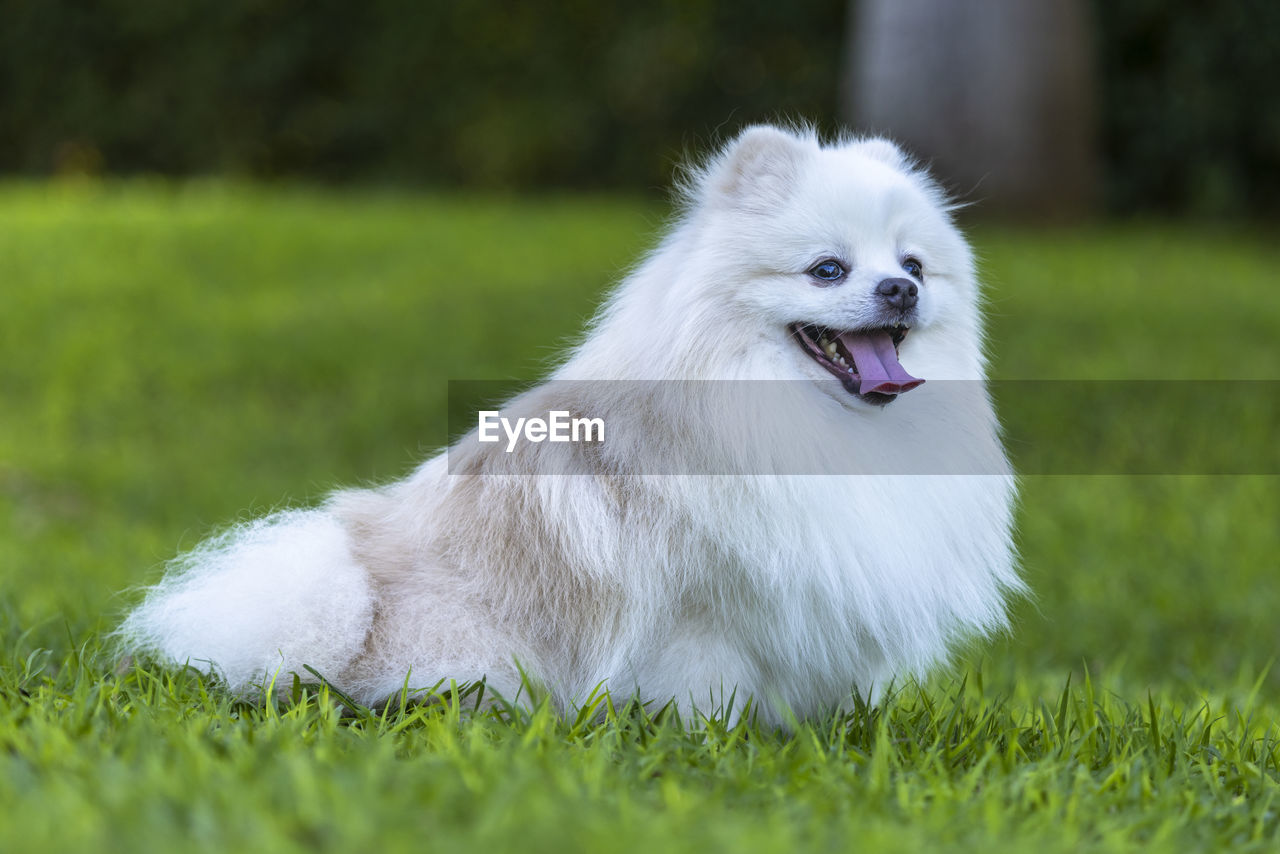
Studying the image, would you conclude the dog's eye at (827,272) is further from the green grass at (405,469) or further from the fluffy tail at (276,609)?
the fluffy tail at (276,609)

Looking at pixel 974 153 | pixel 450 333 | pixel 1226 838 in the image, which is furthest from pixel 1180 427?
pixel 1226 838

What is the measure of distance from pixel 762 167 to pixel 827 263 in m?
0.29

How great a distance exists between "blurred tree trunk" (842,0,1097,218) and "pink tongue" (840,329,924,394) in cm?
726

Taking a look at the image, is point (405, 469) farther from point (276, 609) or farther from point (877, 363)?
point (877, 363)

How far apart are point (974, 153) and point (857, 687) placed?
7951 millimetres

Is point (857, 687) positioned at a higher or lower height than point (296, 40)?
lower

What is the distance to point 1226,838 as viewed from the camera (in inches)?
98.7

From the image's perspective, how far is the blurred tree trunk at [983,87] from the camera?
10008mm

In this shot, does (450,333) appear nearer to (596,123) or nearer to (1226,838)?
(1226,838)

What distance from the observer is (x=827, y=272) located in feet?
9.46

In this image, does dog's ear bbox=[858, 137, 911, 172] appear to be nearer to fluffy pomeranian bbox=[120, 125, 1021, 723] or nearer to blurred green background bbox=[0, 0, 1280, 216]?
fluffy pomeranian bbox=[120, 125, 1021, 723]

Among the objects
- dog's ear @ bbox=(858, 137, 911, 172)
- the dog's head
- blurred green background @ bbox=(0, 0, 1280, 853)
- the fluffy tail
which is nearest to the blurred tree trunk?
blurred green background @ bbox=(0, 0, 1280, 853)

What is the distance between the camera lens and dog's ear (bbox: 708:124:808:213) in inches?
116

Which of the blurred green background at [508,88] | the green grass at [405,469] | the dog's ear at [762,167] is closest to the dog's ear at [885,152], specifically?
the dog's ear at [762,167]
